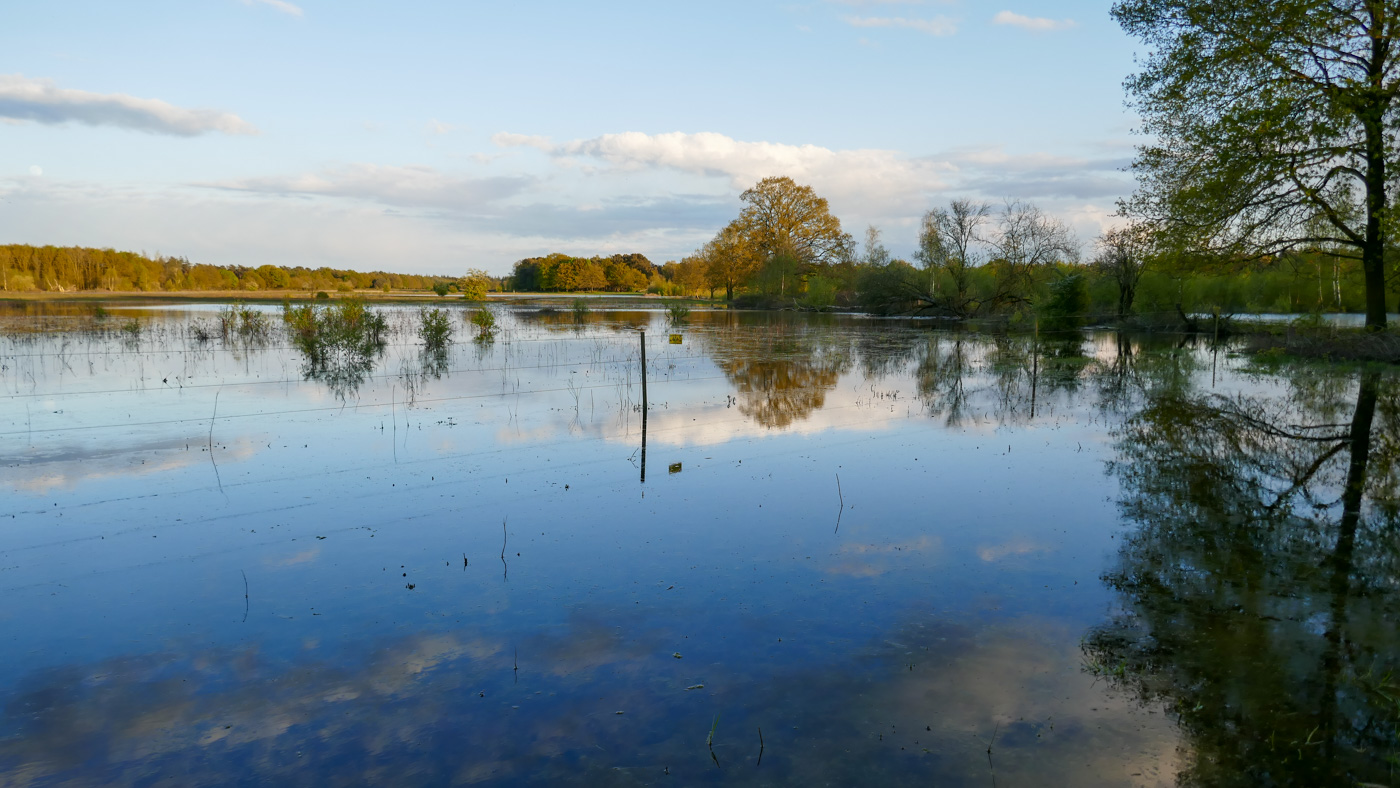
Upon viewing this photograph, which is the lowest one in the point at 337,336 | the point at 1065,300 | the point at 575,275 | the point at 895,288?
the point at 337,336

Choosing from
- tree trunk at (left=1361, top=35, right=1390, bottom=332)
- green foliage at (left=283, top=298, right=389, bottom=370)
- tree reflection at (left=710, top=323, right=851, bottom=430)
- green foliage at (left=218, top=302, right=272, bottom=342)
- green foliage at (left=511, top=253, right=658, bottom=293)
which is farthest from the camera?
green foliage at (left=511, top=253, right=658, bottom=293)

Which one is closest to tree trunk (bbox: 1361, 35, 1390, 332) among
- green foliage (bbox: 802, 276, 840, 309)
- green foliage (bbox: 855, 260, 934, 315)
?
green foliage (bbox: 855, 260, 934, 315)

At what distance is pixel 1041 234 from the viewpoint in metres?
44.3

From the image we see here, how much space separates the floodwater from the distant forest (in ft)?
227

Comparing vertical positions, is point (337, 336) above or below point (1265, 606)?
above

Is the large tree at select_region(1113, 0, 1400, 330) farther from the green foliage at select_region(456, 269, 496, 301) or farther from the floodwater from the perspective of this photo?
the green foliage at select_region(456, 269, 496, 301)

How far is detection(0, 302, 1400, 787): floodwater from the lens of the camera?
156 inches

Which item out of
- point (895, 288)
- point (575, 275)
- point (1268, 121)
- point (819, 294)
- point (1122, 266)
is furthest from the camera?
point (575, 275)

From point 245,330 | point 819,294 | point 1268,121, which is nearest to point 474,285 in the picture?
point 245,330

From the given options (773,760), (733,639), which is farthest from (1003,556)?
(773,760)

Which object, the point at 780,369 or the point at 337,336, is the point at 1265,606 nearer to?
the point at 780,369

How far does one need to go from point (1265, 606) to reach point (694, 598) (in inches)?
158

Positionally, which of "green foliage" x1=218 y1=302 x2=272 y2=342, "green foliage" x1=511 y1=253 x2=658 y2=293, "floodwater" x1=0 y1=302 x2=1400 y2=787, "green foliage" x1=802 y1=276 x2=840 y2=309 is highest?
"green foliage" x1=511 y1=253 x2=658 y2=293

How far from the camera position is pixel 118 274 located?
89750 mm
